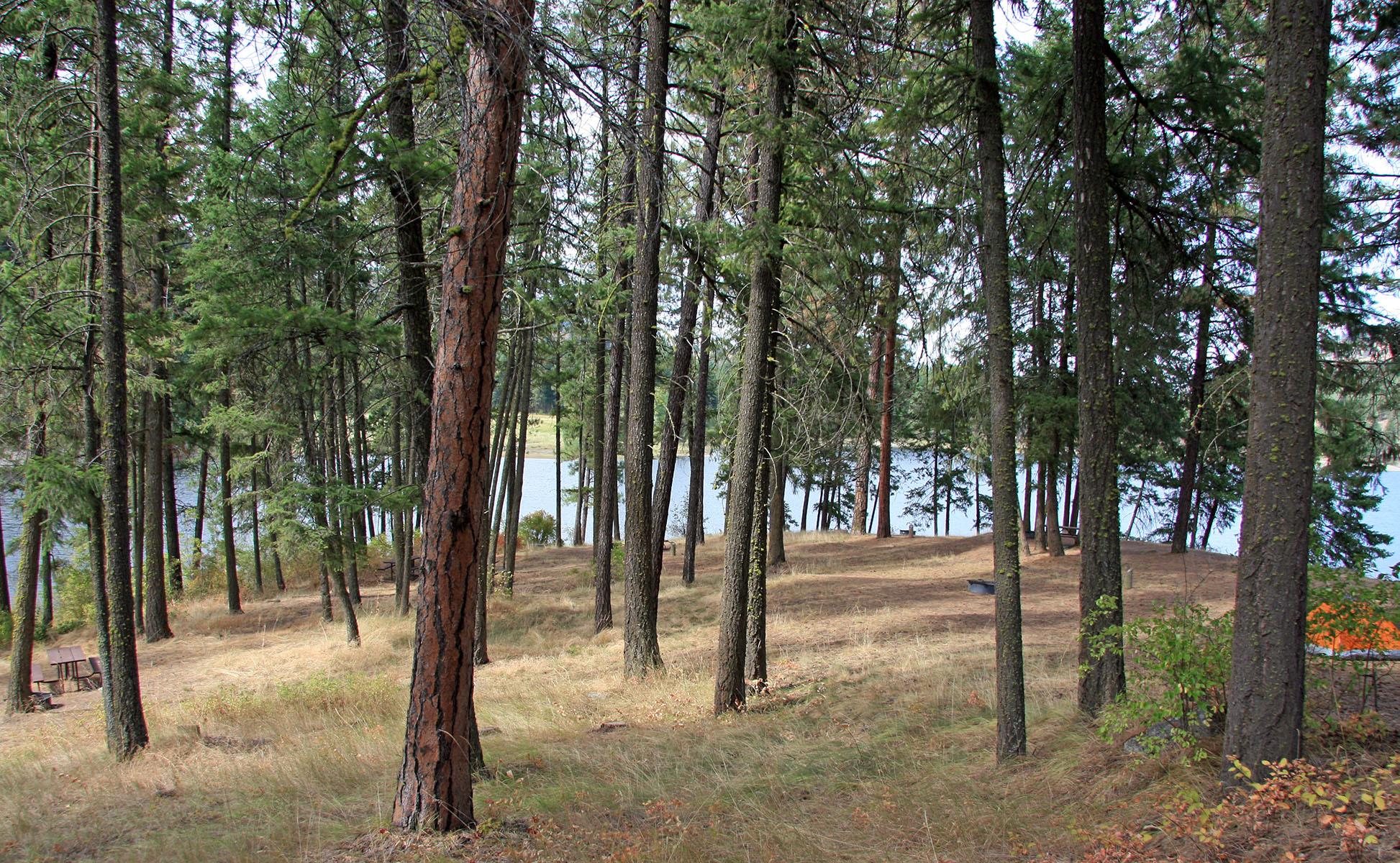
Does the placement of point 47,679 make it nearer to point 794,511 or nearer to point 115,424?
point 115,424

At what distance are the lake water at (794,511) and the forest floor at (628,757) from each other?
32.2ft

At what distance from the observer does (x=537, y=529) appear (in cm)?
3281

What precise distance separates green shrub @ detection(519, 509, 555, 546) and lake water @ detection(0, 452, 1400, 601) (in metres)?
3.95

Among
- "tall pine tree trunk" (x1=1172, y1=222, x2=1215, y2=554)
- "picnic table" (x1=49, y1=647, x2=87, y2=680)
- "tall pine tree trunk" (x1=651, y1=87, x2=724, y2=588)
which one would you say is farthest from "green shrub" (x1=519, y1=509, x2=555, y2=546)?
"tall pine tree trunk" (x1=1172, y1=222, x2=1215, y2=554)

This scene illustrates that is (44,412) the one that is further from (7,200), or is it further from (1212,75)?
(1212,75)

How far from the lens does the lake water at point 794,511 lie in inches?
1211

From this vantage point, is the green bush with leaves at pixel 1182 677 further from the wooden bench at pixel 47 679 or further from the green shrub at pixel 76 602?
the green shrub at pixel 76 602

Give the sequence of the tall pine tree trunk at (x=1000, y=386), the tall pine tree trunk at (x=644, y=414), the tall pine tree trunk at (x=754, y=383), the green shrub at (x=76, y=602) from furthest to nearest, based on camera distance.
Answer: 1. the green shrub at (x=76, y=602)
2. the tall pine tree trunk at (x=644, y=414)
3. the tall pine tree trunk at (x=754, y=383)
4. the tall pine tree trunk at (x=1000, y=386)

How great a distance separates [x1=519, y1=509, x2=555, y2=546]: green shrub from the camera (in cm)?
3231

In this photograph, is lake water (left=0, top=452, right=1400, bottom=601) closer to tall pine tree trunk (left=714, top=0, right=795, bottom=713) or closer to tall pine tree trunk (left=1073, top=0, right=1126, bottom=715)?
tall pine tree trunk (left=714, top=0, right=795, bottom=713)

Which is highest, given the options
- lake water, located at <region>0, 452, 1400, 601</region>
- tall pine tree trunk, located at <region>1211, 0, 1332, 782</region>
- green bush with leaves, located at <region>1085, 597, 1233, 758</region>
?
tall pine tree trunk, located at <region>1211, 0, 1332, 782</region>

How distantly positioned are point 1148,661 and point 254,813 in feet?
21.5

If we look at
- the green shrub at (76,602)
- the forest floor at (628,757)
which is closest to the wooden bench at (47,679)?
the forest floor at (628,757)

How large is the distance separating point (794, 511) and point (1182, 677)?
61438 millimetres
